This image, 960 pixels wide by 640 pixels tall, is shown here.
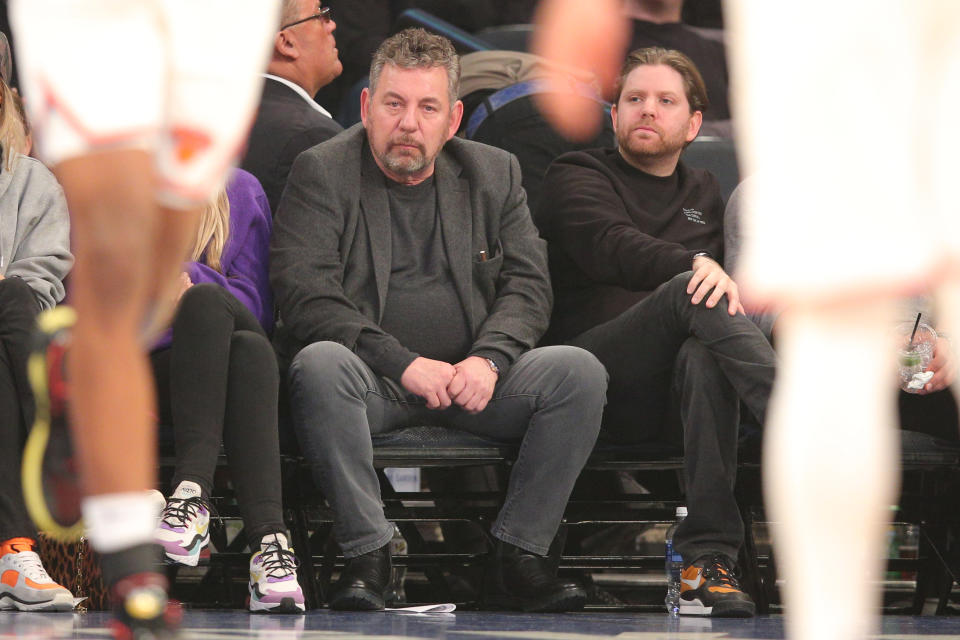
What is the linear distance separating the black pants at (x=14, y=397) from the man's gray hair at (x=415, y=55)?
1209 mm

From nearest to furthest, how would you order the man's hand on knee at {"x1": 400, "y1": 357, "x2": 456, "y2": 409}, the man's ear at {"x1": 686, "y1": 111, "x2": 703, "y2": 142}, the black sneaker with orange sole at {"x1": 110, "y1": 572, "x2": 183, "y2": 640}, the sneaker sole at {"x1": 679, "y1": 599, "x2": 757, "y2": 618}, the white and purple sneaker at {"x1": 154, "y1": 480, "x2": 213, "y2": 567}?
1. the black sneaker with orange sole at {"x1": 110, "y1": 572, "x2": 183, "y2": 640}
2. the white and purple sneaker at {"x1": 154, "y1": 480, "x2": 213, "y2": 567}
3. the sneaker sole at {"x1": 679, "y1": 599, "x2": 757, "y2": 618}
4. the man's hand on knee at {"x1": 400, "y1": 357, "x2": 456, "y2": 409}
5. the man's ear at {"x1": 686, "y1": 111, "x2": 703, "y2": 142}

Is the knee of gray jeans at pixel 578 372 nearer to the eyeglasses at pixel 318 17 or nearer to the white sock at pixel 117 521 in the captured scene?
the eyeglasses at pixel 318 17

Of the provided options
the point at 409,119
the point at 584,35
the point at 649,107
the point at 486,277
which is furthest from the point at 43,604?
the point at 649,107

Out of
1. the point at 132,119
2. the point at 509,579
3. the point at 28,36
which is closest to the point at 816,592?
the point at 132,119

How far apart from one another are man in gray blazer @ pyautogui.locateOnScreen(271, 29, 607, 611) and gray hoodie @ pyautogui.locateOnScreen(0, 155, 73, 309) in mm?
576

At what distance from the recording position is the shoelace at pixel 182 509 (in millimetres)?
3037

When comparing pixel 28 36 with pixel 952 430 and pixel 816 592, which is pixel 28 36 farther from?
pixel 952 430

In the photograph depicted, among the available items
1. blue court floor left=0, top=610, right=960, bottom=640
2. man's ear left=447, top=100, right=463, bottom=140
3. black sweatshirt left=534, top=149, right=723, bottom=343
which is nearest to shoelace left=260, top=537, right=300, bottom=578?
blue court floor left=0, top=610, right=960, bottom=640

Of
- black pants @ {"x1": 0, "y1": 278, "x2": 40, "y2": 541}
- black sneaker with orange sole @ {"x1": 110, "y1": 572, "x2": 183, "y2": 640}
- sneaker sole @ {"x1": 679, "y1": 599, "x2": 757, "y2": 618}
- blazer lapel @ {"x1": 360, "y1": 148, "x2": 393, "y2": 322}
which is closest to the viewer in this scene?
black sneaker with orange sole @ {"x1": 110, "y1": 572, "x2": 183, "y2": 640}

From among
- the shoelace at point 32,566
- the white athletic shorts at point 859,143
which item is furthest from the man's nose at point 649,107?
the white athletic shorts at point 859,143

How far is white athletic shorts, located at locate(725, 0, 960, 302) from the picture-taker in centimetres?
114

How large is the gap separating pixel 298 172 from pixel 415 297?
49cm

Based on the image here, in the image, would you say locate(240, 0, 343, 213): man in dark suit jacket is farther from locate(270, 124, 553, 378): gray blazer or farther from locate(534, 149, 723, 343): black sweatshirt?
locate(534, 149, 723, 343): black sweatshirt

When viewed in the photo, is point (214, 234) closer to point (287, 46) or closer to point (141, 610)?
point (287, 46)
